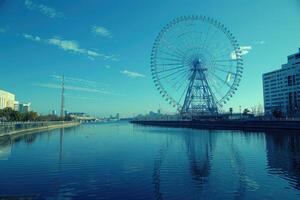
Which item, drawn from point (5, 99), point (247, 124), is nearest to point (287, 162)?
point (247, 124)

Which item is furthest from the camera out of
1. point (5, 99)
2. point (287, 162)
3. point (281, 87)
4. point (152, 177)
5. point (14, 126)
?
point (5, 99)

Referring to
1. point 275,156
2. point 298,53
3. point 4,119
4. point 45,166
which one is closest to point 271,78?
point 298,53

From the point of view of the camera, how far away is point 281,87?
151000 millimetres

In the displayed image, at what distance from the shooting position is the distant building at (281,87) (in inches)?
5061

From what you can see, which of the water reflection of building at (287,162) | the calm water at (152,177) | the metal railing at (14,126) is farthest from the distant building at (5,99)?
the water reflection of building at (287,162)

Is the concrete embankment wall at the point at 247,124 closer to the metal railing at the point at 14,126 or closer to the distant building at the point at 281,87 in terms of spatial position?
the metal railing at the point at 14,126

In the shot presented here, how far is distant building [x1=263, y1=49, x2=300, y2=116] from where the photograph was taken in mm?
128538

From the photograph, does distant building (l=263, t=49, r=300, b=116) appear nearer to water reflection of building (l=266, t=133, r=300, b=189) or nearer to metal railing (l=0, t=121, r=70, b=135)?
metal railing (l=0, t=121, r=70, b=135)

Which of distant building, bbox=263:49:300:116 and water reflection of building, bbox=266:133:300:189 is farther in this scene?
distant building, bbox=263:49:300:116

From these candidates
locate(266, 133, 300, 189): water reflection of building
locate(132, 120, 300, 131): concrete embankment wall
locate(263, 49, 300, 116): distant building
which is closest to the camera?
locate(266, 133, 300, 189): water reflection of building

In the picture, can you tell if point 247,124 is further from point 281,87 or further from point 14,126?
point 281,87

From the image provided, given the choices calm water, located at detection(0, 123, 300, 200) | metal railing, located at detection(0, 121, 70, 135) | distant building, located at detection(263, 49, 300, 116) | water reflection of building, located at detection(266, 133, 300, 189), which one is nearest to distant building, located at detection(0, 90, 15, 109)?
metal railing, located at detection(0, 121, 70, 135)

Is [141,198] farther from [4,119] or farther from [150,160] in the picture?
[4,119]

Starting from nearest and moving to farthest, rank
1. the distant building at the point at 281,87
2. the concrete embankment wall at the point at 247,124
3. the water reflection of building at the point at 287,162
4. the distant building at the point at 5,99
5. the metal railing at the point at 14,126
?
the water reflection of building at the point at 287,162 < the metal railing at the point at 14,126 < the concrete embankment wall at the point at 247,124 < the distant building at the point at 281,87 < the distant building at the point at 5,99
